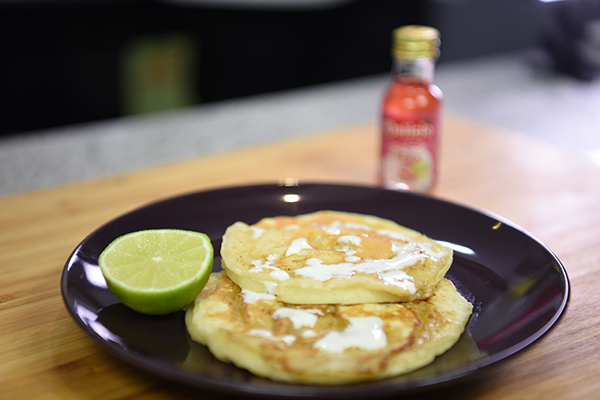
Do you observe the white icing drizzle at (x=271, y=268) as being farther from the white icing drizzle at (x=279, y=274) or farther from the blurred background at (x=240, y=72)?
the blurred background at (x=240, y=72)

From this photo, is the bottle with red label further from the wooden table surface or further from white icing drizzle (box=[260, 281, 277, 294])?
white icing drizzle (box=[260, 281, 277, 294])

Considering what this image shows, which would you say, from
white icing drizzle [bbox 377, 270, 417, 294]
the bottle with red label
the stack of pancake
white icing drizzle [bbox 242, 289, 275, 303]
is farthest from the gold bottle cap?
white icing drizzle [bbox 242, 289, 275, 303]

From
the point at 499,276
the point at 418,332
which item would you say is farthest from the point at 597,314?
the point at 418,332

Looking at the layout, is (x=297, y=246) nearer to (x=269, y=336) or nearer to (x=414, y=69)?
(x=269, y=336)

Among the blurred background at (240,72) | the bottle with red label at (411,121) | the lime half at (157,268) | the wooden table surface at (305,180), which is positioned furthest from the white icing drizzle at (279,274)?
the blurred background at (240,72)

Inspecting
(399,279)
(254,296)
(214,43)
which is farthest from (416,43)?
(214,43)
